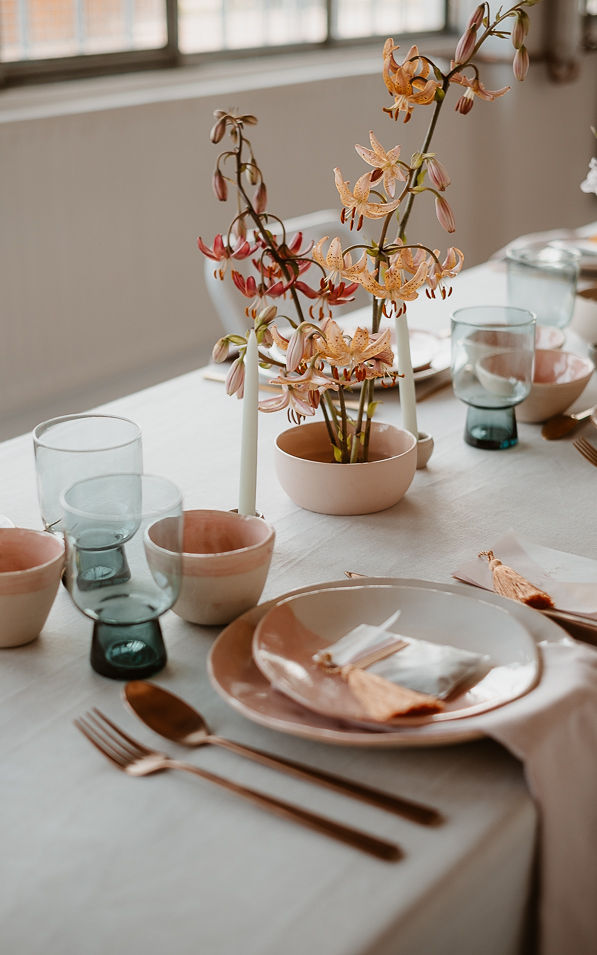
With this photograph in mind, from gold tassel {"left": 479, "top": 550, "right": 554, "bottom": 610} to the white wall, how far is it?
88.4 inches

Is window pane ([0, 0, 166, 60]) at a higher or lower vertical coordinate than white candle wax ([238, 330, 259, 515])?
higher

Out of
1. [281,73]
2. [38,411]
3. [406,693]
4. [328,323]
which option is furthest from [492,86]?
[406,693]

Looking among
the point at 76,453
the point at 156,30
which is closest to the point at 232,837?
the point at 76,453

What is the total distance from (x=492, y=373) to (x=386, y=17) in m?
3.53

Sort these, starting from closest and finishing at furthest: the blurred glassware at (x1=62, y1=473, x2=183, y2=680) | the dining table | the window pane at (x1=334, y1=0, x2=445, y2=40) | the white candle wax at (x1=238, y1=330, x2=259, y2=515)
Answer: the dining table
the blurred glassware at (x1=62, y1=473, x2=183, y2=680)
the white candle wax at (x1=238, y1=330, x2=259, y2=515)
the window pane at (x1=334, y1=0, x2=445, y2=40)

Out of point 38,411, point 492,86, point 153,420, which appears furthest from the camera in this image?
point 492,86

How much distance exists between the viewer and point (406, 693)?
0.78m

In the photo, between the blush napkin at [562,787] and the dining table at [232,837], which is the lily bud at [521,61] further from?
the blush napkin at [562,787]

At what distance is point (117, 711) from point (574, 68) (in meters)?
4.66

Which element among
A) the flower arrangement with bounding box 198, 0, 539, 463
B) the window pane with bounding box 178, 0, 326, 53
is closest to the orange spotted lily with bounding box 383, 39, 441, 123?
the flower arrangement with bounding box 198, 0, 539, 463

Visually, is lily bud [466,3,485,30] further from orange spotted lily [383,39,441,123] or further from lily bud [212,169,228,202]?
lily bud [212,169,228,202]

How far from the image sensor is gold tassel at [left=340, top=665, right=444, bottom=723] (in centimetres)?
76

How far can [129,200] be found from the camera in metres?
3.27

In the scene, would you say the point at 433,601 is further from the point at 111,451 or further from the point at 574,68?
the point at 574,68
